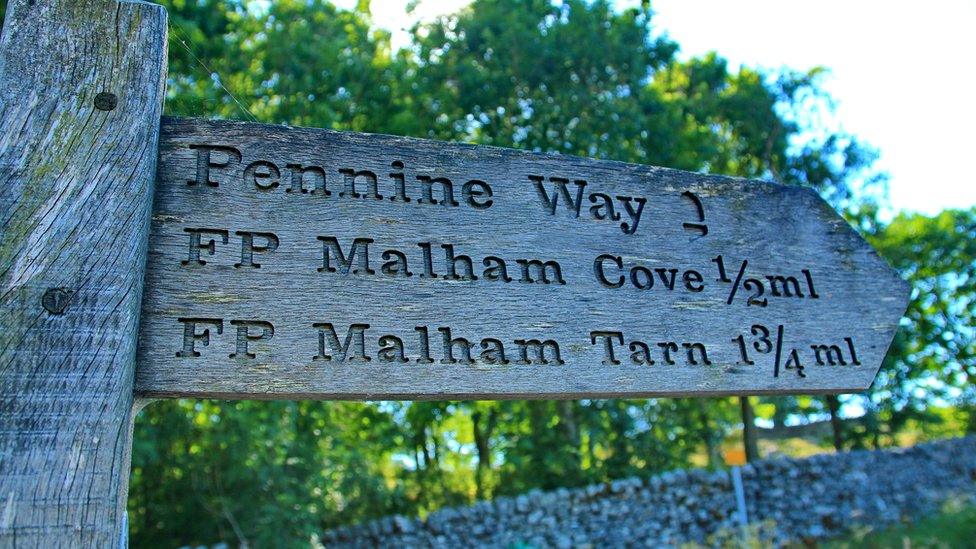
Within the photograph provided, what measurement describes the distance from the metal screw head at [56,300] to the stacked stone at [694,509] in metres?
8.48

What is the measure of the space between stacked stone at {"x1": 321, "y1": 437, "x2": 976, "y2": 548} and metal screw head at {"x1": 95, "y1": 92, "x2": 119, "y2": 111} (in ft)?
27.9

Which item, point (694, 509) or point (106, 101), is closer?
point (106, 101)

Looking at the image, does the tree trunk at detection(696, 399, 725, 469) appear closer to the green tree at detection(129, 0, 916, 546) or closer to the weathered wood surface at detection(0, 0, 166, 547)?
the green tree at detection(129, 0, 916, 546)

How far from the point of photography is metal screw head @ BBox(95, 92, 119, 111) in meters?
1.65

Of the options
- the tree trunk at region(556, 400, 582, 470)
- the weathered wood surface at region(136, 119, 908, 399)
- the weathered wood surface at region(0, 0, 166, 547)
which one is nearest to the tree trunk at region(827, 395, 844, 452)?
the tree trunk at region(556, 400, 582, 470)

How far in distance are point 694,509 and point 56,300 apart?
10.8m

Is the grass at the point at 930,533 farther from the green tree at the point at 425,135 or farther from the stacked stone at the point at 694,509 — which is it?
the green tree at the point at 425,135

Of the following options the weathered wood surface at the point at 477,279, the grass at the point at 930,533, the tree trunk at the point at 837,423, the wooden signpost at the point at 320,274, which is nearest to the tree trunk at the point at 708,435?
the tree trunk at the point at 837,423

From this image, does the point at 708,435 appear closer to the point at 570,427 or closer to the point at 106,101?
the point at 570,427

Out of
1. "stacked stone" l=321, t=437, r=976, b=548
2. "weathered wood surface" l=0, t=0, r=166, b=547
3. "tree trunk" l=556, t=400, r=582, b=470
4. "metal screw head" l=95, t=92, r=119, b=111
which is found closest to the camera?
"weathered wood surface" l=0, t=0, r=166, b=547

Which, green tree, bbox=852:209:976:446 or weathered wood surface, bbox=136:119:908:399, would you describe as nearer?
weathered wood surface, bbox=136:119:908:399

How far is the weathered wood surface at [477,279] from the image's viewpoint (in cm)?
170

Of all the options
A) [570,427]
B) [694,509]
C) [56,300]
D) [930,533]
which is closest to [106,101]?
[56,300]

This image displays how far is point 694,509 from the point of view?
11.0 m
